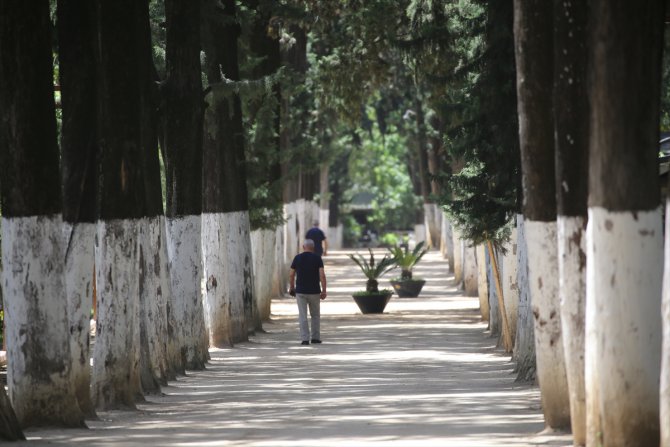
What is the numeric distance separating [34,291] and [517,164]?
9.08 m

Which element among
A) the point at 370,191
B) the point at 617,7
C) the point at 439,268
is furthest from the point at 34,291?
the point at 370,191

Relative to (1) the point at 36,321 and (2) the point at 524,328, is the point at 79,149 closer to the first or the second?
(1) the point at 36,321

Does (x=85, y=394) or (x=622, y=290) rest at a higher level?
(x=622, y=290)

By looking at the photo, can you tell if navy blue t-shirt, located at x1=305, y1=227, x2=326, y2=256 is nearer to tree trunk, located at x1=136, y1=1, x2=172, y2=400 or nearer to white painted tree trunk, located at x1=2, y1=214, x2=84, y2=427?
tree trunk, located at x1=136, y1=1, x2=172, y2=400

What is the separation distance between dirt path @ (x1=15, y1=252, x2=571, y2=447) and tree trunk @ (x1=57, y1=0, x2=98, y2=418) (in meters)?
1.42

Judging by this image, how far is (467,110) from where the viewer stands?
22.1 meters

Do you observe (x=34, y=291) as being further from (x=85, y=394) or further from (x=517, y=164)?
(x=517, y=164)

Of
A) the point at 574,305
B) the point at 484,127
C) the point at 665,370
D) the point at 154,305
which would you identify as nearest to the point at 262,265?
the point at 484,127

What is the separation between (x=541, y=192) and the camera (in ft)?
41.9

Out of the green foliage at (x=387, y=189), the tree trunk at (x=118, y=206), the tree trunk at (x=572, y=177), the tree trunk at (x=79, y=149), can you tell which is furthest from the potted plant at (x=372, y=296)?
the green foliage at (x=387, y=189)

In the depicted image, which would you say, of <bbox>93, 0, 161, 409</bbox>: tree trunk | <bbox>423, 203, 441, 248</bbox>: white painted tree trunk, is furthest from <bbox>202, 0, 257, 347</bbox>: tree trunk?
<bbox>423, 203, 441, 248</bbox>: white painted tree trunk

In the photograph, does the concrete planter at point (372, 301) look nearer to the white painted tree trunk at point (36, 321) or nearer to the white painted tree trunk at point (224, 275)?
the white painted tree trunk at point (224, 275)

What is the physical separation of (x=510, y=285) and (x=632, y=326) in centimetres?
1379

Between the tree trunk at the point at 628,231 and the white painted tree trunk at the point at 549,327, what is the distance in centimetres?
234
